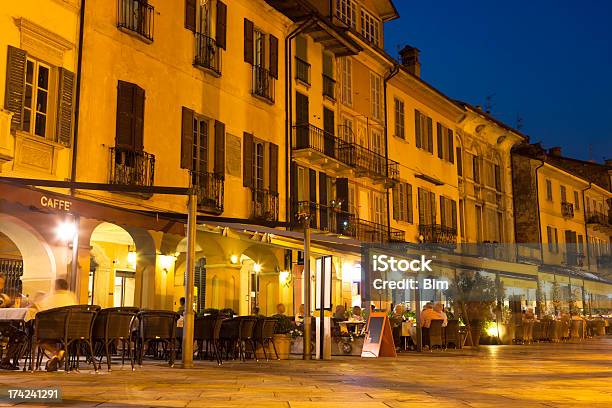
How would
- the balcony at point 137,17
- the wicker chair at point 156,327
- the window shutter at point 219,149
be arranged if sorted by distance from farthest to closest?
the window shutter at point 219,149
the balcony at point 137,17
the wicker chair at point 156,327

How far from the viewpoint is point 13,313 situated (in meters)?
9.75

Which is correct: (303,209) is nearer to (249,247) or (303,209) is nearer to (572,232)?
(249,247)

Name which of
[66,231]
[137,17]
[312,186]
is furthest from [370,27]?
[66,231]

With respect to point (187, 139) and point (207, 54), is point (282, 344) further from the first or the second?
point (207, 54)

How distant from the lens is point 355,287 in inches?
913

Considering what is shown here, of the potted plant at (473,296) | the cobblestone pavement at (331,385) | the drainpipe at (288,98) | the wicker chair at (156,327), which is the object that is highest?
the drainpipe at (288,98)

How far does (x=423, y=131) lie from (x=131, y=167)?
1526 cm

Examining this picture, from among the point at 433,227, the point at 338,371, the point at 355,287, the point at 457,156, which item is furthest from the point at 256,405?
the point at 457,156

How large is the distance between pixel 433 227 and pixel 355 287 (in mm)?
5262

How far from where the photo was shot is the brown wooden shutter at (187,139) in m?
16.2

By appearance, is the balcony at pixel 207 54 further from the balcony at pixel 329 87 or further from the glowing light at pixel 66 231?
the balcony at pixel 329 87

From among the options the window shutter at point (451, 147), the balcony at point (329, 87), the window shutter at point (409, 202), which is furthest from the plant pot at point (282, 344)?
the window shutter at point (451, 147)

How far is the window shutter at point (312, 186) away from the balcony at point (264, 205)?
193 cm

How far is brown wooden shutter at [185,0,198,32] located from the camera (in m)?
16.7
